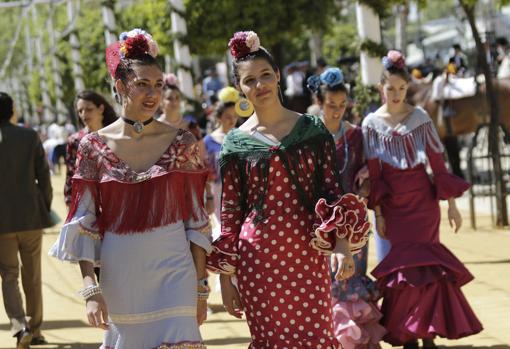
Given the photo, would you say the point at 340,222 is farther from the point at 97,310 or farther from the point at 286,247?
the point at 97,310

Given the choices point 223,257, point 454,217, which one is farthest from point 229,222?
point 454,217

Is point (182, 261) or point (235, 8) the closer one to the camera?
point (182, 261)

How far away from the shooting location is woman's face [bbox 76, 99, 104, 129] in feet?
29.1

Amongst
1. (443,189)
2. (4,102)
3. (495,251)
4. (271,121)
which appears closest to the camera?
(271,121)

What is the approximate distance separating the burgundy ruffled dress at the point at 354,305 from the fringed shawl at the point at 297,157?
172 cm

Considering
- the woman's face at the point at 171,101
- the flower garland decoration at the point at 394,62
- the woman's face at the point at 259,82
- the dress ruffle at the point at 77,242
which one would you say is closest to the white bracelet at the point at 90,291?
the dress ruffle at the point at 77,242

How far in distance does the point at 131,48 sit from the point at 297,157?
95 cm

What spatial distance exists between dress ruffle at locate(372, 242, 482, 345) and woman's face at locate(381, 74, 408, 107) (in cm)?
95

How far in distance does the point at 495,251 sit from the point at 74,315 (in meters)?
4.64

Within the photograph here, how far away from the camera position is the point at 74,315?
11164 millimetres

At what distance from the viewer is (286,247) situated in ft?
19.6

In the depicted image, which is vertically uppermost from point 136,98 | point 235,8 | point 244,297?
point 235,8

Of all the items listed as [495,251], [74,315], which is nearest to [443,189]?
[74,315]

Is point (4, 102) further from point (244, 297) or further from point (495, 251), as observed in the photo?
point (495, 251)
